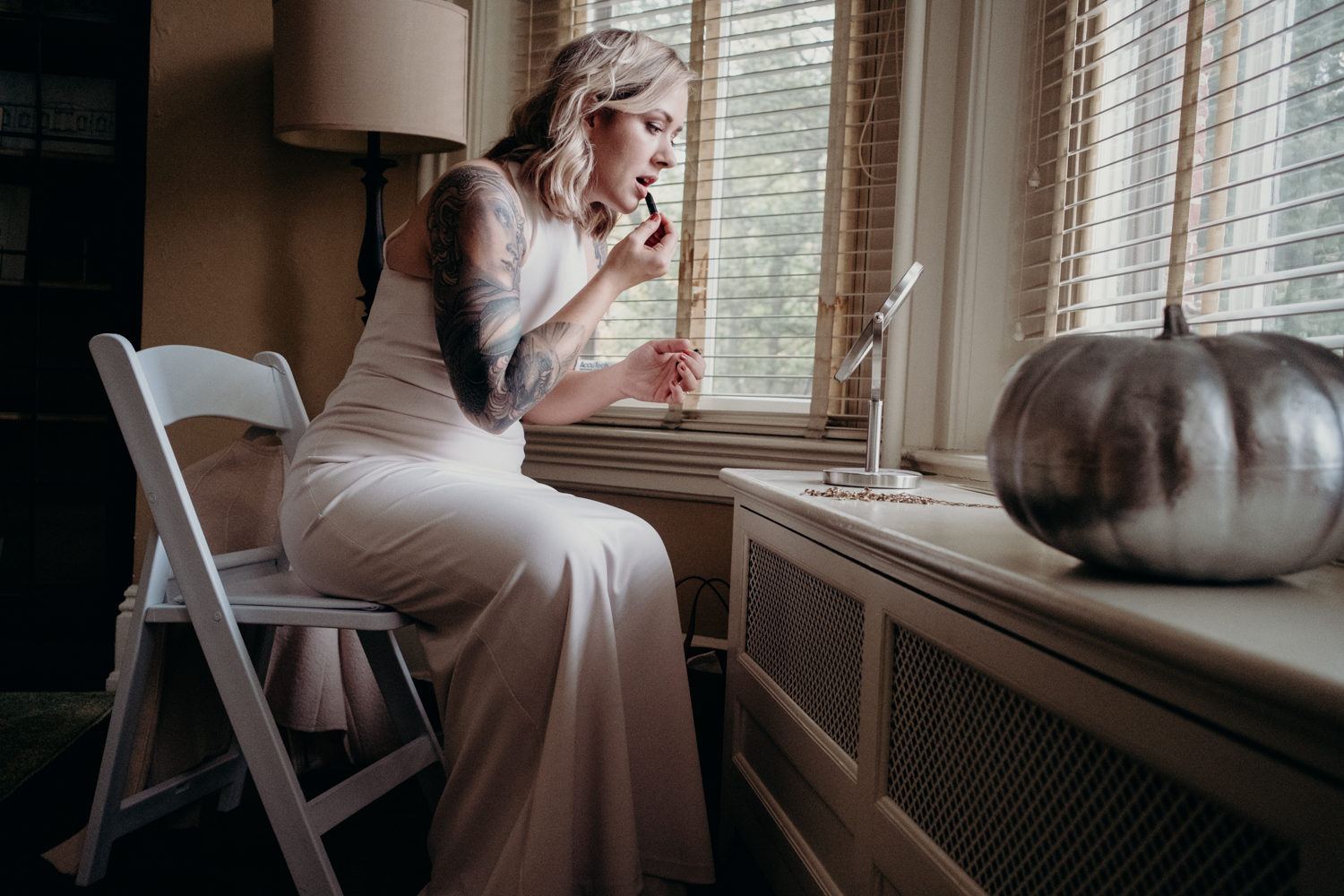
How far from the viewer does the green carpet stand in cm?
165

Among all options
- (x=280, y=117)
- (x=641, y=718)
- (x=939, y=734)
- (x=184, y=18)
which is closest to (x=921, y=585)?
(x=939, y=734)

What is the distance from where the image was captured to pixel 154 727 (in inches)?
53.6

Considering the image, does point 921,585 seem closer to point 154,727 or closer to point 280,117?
point 154,727

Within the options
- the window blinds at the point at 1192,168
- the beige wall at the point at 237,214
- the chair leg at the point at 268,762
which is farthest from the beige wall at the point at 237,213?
the window blinds at the point at 1192,168

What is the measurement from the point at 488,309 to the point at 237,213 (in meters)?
1.39

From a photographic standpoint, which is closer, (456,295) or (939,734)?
(939,734)

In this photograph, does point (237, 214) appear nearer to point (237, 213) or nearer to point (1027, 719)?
point (237, 213)

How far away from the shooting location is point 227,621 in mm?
1119

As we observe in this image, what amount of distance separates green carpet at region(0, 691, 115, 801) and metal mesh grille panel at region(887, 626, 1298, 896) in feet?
5.36

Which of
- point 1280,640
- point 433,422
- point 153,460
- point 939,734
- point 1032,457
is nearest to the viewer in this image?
point 1280,640

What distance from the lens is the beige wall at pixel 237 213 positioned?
217cm

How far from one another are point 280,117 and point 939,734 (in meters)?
1.83

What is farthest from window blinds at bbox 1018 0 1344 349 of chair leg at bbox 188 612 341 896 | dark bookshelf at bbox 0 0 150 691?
dark bookshelf at bbox 0 0 150 691

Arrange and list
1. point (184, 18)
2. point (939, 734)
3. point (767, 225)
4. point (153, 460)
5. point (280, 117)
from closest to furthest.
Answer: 1. point (939, 734)
2. point (153, 460)
3. point (280, 117)
4. point (767, 225)
5. point (184, 18)
